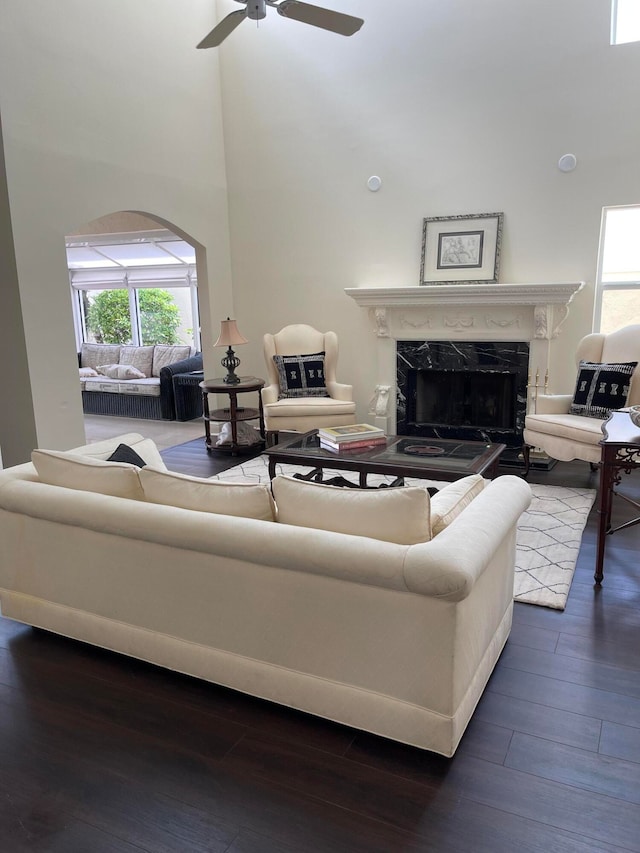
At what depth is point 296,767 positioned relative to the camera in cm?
194

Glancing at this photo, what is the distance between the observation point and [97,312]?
1071 centimetres

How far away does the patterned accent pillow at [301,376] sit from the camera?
19.5 ft

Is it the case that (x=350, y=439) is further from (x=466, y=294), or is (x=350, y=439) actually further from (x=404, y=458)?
(x=466, y=294)

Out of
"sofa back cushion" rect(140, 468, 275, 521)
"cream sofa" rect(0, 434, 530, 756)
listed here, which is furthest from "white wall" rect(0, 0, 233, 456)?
"sofa back cushion" rect(140, 468, 275, 521)

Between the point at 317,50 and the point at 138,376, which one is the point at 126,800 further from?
the point at 138,376

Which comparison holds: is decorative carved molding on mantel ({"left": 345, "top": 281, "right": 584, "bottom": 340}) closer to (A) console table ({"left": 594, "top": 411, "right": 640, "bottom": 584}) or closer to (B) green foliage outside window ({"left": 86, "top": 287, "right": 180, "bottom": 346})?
(A) console table ({"left": 594, "top": 411, "right": 640, "bottom": 584})

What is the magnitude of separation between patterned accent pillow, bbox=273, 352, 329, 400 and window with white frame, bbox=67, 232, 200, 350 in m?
3.81

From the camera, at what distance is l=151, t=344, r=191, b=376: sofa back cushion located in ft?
28.2

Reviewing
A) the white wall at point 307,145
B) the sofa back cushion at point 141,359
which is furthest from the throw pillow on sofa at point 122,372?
the white wall at point 307,145

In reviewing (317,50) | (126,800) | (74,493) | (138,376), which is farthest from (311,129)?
(126,800)

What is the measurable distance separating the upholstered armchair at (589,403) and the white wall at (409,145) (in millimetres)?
580

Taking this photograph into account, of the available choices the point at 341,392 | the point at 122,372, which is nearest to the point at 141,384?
the point at 122,372

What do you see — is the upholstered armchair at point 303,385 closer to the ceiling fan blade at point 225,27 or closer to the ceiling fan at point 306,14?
the ceiling fan blade at point 225,27

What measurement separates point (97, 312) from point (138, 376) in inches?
114
